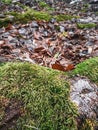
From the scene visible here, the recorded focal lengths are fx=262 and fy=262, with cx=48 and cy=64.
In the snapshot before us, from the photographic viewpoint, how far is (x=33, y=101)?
2447mm

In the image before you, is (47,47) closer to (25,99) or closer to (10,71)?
(10,71)

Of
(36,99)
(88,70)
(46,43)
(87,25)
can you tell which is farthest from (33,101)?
(87,25)

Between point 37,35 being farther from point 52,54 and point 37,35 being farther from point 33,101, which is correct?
point 33,101

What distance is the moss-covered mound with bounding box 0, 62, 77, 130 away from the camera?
233 cm

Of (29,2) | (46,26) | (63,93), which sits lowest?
(29,2)

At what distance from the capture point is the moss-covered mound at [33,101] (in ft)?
7.65

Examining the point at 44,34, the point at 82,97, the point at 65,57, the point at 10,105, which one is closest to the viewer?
the point at 10,105

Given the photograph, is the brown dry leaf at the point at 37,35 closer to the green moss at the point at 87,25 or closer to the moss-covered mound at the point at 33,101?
the green moss at the point at 87,25

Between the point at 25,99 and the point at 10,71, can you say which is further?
the point at 10,71

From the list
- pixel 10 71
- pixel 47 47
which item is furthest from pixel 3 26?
pixel 10 71

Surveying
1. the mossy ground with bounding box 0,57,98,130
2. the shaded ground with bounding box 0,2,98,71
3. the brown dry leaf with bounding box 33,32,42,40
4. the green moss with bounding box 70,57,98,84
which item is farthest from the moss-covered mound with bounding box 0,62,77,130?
the brown dry leaf with bounding box 33,32,42,40

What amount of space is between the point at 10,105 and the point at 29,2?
26.6 feet

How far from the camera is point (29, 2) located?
33.0 ft

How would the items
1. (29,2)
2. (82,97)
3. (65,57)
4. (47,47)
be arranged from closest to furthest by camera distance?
(82,97), (65,57), (47,47), (29,2)
